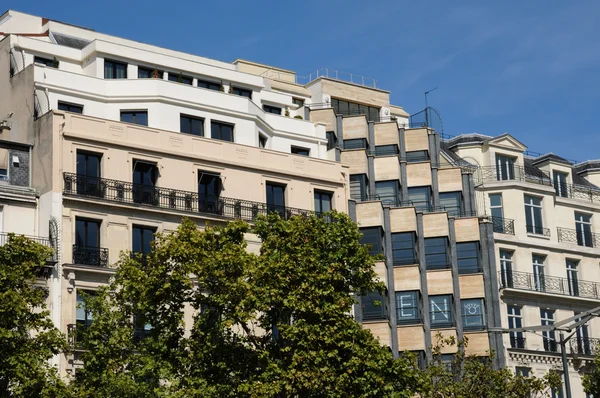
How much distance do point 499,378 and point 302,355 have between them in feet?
37.9

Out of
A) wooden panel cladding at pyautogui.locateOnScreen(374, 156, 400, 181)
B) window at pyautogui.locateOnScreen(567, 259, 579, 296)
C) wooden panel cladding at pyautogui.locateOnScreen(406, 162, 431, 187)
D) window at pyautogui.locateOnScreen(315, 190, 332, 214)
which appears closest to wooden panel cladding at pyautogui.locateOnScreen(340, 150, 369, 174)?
wooden panel cladding at pyautogui.locateOnScreen(374, 156, 400, 181)

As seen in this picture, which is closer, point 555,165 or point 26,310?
point 26,310

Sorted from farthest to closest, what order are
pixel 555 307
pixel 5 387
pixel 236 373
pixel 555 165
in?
1. pixel 555 165
2. pixel 555 307
3. pixel 236 373
4. pixel 5 387

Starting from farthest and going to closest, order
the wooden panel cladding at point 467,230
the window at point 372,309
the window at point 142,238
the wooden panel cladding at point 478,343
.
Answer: the wooden panel cladding at point 467,230 < the wooden panel cladding at point 478,343 < the window at point 372,309 < the window at point 142,238

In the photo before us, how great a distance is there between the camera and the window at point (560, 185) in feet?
240

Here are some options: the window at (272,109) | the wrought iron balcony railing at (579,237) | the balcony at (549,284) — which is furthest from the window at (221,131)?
the wrought iron balcony railing at (579,237)

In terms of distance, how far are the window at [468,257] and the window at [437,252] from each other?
0.90 meters

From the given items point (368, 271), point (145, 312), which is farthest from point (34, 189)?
point (368, 271)

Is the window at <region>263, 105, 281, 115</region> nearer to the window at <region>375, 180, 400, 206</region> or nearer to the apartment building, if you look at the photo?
the window at <region>375, 180, 400, 206</region>

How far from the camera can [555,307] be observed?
227 feet

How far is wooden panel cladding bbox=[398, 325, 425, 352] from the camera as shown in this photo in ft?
208

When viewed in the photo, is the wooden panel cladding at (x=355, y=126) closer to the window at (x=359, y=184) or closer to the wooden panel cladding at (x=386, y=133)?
the wooden panel cladding at (x=386, y=133)

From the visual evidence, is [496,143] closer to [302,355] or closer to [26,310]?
[302,355]

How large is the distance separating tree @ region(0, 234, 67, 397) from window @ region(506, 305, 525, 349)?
28.9 meters
